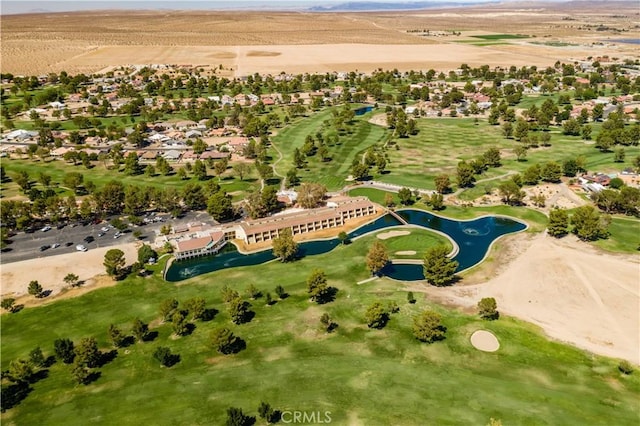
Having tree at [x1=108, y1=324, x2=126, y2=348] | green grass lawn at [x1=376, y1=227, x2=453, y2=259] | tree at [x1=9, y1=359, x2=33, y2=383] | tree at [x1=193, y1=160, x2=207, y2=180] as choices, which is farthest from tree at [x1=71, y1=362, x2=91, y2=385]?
tree at [x1=193, y1=160, x2=207, y2=180]

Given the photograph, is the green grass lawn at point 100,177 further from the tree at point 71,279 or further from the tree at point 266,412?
the tree at point 266,412

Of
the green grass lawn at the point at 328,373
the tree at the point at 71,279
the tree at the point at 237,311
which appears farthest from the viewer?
the tree at the point at 71,279

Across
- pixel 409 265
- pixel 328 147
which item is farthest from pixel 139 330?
pixel 328 147

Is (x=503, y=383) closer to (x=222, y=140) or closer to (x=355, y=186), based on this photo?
(x=355, y=186)

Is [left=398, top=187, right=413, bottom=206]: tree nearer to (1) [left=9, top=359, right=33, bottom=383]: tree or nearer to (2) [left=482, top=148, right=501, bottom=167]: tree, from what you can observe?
(2) [left=482, top=148, right=501, bottom=167]: tree

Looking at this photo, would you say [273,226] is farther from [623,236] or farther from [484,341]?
[623,236]

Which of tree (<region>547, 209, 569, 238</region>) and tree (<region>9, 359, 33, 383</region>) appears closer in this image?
tree (<region>9, 359, 33, 383</region>)

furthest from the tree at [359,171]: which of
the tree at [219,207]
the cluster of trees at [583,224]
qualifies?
the cluster of trees at [583,224]
